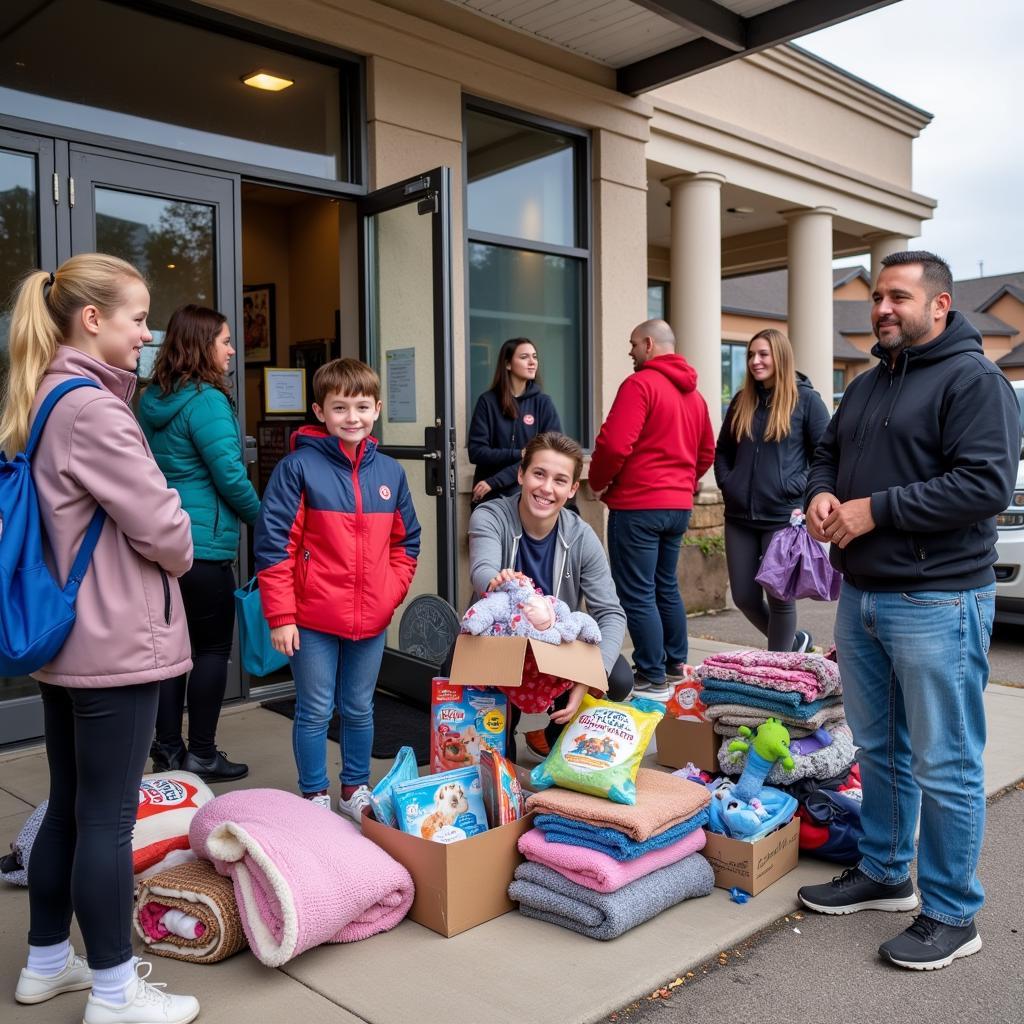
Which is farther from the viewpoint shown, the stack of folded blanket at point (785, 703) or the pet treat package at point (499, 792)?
the stack of folded blanket at point (785, 703)

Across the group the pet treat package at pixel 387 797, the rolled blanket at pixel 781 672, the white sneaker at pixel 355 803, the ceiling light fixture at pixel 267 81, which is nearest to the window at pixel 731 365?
the ceiling light fixture at pixel 267 81

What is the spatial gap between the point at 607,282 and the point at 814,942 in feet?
16.8

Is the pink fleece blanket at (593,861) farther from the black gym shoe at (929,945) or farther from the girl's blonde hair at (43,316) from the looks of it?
the girl's blonde hair at (43,316)

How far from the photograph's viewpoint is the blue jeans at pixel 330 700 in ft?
11.7

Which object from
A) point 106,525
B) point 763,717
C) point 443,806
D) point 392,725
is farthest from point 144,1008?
point 392,725

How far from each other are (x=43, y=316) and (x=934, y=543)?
7.76ft

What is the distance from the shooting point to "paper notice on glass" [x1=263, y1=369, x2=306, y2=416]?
6.59 meters

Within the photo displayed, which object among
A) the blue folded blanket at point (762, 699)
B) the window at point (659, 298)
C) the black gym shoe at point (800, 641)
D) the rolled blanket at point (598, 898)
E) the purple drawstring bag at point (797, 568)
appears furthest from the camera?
the window at point (659, 298)

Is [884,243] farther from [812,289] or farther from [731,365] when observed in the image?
[731,365]

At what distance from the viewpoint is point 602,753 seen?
3.14m

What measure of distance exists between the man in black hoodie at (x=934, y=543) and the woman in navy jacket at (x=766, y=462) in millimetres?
2228

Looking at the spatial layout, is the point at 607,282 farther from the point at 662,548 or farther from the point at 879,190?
the point at 879,190

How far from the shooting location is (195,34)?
514 centimetres

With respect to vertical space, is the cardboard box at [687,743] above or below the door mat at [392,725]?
above
